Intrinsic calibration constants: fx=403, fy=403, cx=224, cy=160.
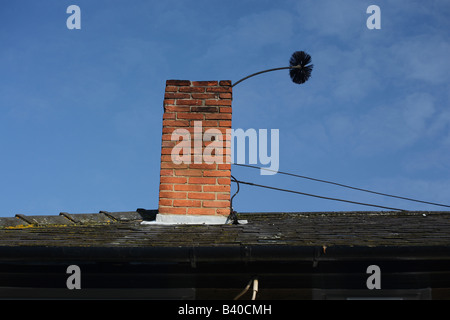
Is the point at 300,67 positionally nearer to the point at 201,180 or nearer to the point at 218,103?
the point at 218,103

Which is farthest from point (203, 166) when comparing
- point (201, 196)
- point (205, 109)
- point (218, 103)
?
point (218, 103)

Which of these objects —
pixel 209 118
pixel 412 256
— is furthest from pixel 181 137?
pixel 412 256

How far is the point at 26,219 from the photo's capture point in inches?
211

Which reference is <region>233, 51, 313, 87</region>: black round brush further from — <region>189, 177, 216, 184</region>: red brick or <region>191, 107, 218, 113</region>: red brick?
<region>189, 177, 216, 184</region>: red brick

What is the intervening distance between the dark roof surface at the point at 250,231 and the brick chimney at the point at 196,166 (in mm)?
304

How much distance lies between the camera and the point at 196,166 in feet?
17.0

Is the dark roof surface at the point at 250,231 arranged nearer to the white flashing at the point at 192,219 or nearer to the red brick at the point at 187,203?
the white flashing at the point at 192,219

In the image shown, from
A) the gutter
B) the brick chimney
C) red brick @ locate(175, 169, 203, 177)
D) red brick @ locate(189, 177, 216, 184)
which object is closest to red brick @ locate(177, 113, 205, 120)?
the brick chimney

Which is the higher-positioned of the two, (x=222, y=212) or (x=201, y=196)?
(x=201, y=196)

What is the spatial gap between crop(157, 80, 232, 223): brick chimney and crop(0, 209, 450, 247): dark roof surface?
1.00ft

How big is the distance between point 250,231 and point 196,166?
3.97ft

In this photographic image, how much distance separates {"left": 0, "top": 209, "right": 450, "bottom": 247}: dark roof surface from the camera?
374cm
